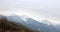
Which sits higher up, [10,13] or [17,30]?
[10,13]

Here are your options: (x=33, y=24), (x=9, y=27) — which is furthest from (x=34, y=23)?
(x=9, y=27)

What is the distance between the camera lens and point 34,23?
1255 millimetres

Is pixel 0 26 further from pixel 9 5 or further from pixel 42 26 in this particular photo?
pixel 42 26

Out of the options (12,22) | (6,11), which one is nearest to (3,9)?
(6,11)

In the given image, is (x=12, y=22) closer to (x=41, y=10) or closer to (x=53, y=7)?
(x=41, y=10)

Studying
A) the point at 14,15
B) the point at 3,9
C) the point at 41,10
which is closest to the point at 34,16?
the point at 41,10

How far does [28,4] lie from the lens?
50.4 inches

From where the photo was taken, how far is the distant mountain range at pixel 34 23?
1.24 meters

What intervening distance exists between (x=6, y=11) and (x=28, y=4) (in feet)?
0.82

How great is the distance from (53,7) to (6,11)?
50 cm

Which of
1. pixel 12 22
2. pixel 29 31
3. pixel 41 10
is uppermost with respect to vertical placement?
pixel 41 10

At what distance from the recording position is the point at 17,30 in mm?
1243

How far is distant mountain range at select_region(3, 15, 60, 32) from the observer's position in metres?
1.24

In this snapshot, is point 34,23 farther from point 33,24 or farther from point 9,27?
point 9,27
